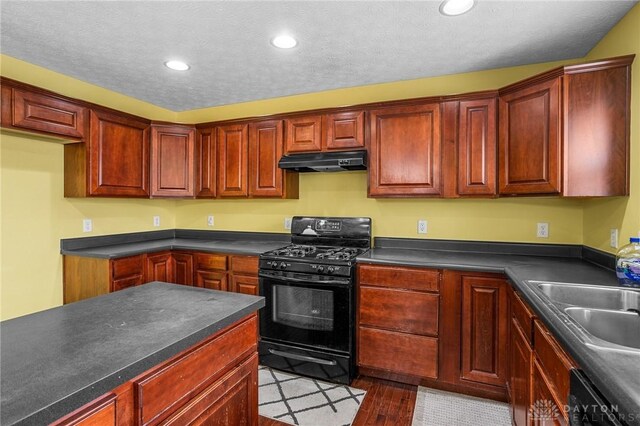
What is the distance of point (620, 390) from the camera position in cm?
82

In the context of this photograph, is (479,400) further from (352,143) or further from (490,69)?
(490,69)

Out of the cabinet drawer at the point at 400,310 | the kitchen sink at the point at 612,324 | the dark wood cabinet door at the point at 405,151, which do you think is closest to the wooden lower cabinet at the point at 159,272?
the cabinet drawer at the point at 400,310

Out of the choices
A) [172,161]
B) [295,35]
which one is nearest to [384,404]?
[295,35]

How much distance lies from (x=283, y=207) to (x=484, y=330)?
2.16 m

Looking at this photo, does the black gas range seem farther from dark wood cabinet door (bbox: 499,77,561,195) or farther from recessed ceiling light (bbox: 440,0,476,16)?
recessed ceiling light (bbox: 440,0,476,16)

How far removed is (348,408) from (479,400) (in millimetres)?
941

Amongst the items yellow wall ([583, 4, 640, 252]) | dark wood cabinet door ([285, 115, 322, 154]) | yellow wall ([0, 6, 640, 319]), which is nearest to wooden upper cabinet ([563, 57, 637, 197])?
yellow wall ([583, 4, 640, 252])

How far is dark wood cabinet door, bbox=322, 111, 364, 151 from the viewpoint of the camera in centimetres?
282

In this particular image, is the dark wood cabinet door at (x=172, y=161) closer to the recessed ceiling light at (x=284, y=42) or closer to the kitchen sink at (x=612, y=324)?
the recessed ceiling light at (x=284, y=42)

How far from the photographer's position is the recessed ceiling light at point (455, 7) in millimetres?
1792

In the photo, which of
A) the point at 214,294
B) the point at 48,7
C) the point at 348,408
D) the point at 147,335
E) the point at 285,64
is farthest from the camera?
the point at 285,64

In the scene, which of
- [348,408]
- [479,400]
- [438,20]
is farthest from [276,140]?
[479,400]

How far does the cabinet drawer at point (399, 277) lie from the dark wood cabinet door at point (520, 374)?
55 cm

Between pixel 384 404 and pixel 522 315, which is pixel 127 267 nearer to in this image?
pixel 384 404
